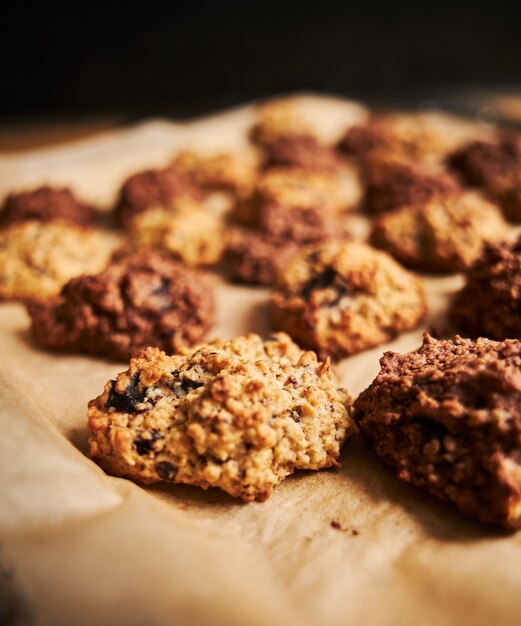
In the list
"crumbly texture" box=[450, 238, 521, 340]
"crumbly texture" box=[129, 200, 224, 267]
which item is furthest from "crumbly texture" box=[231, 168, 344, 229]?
"crumbly texture" box=[450, 238, 521, 340]

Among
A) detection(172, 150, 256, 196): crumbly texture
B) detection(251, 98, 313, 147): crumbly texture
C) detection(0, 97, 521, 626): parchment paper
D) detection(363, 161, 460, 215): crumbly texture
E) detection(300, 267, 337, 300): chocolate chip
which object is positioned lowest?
detection(0, 97, 521, 626): parchment paper

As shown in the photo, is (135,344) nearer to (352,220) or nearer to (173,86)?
(352,220)

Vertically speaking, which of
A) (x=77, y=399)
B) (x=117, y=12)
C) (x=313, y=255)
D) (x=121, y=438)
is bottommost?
(x=77, y=399)

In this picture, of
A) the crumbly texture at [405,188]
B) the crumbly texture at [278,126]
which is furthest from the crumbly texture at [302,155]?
the crumbly texture at [405,188]

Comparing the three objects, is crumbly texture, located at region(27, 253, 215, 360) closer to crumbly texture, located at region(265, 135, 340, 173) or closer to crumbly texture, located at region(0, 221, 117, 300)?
crumbly texture, located at region(0, 221, 117, 300)

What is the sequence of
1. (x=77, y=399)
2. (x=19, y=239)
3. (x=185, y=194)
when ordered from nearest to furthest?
(x=77, y=399) < (x=19, y=239) < (x=185, y=194)

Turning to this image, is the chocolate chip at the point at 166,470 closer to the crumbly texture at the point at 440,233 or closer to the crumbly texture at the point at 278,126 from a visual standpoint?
the crumbly texture at the point at 440,233

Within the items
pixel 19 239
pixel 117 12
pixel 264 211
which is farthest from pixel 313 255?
pixel 117 12
